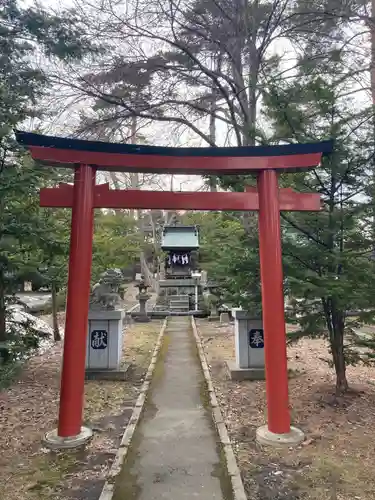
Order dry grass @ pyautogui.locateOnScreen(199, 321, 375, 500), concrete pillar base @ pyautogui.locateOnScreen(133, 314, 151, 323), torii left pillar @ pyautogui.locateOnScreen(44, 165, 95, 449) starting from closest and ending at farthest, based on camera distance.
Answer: dry grass @ pyautogui.locateOnScreen(199, 321, 375, 500) < torii left pillar @ pyautogui.locateOnScreen(44, 165, 95, 449) < concrete pillar base @ pyautogui.locateOnScreen(133, 314, 151, 323)

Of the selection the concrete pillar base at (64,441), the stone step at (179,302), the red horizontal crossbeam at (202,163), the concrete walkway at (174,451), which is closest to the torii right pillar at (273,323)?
the red horizontal crossbeam at (202,163)

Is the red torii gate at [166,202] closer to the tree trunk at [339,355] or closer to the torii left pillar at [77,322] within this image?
the torii left pillar at [77,322]

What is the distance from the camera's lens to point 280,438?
182 inches

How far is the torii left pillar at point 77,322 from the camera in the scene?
4656 mm

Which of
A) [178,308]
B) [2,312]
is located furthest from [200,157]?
[178,308]

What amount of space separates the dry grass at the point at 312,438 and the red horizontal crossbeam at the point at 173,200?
9.68 feet

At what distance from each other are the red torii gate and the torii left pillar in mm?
12

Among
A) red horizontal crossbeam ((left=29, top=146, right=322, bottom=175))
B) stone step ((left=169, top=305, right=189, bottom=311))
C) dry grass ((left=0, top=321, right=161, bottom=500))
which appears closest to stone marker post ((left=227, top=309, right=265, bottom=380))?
dry grass ((left=0, top=321, right=161, bottom=500))

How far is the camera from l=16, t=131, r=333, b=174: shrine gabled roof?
5.02 m

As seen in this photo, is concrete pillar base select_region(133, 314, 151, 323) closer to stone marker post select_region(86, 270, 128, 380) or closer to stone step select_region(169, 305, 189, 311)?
stone step select_region(169, 305, 189, 311)

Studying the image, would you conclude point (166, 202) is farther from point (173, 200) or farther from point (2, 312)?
point (2, 312)

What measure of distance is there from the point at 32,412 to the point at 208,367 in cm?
384

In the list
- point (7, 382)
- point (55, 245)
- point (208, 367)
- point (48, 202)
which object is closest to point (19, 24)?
point (48, 202)

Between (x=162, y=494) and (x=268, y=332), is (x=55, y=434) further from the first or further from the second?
(x=268, y=332)
